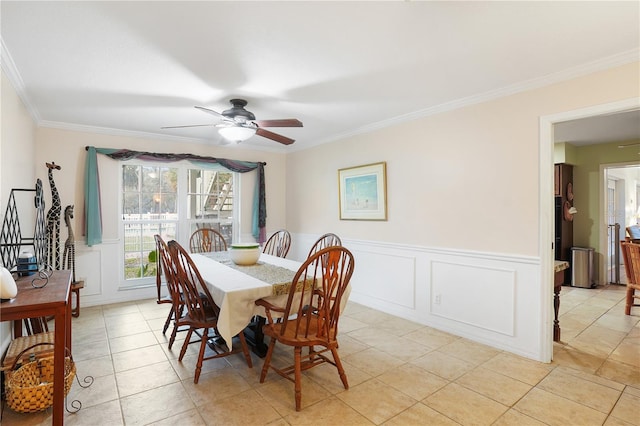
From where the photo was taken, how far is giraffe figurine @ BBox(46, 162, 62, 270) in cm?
356

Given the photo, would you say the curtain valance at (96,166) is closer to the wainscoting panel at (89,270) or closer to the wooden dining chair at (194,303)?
the wainscoting panel at (89,270)

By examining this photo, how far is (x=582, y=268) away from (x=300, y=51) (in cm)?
568

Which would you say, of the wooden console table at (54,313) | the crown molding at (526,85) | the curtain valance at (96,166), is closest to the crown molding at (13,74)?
the curtain valance at (96,166)

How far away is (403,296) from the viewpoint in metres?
3.81

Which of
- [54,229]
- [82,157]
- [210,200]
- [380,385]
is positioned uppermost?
[82,157]

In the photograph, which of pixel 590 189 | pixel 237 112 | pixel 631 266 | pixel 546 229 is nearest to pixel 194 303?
pixel 237 112

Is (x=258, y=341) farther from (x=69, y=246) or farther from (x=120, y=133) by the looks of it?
(x=120, y=133)

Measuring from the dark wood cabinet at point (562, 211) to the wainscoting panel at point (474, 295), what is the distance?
3347mm

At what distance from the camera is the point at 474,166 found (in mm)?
3160

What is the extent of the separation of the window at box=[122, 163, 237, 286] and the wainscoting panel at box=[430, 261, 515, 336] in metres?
3.39

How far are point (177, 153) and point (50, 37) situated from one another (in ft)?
9.17

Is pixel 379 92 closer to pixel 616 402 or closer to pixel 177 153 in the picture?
pixel 616 402

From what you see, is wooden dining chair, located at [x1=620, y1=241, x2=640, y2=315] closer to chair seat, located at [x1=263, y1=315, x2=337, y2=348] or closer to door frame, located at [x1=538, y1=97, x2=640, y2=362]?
door frame, located at [x1=538, y1=97, x2=640, y2=362]

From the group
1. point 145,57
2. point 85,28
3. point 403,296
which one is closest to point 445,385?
point 403,296
